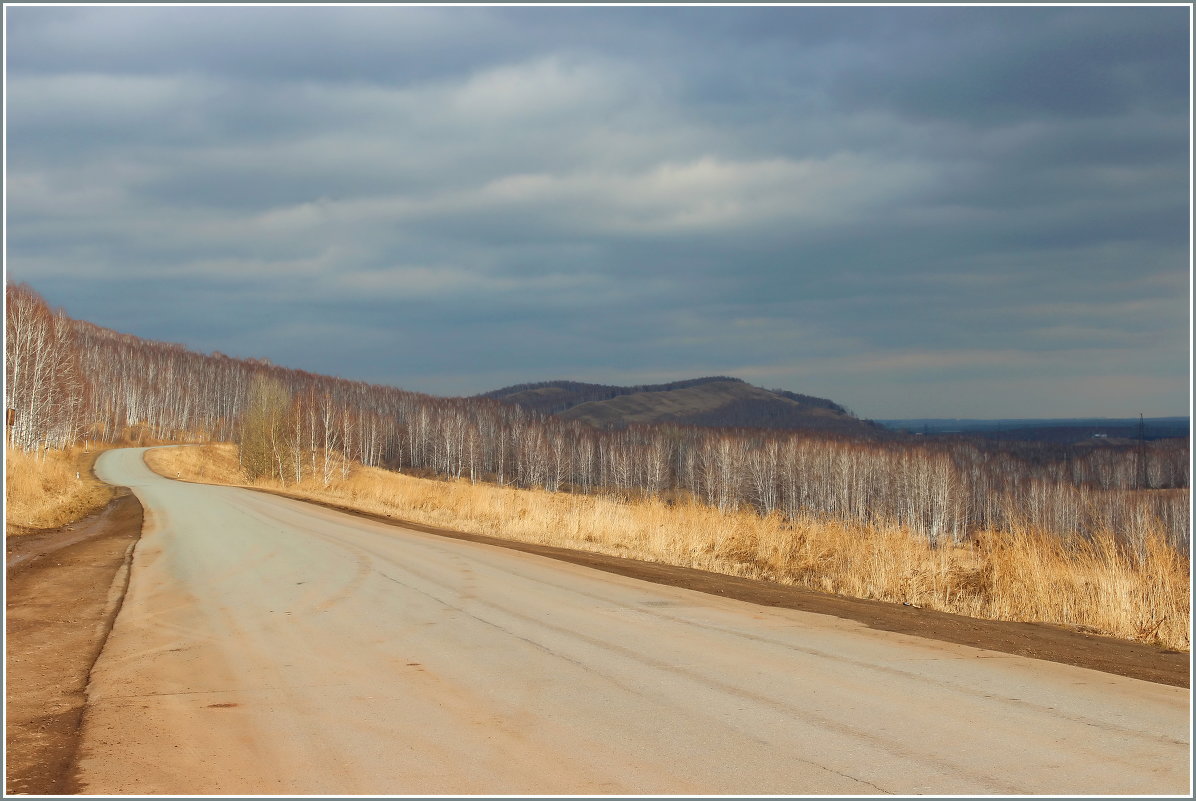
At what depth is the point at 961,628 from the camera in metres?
9.73

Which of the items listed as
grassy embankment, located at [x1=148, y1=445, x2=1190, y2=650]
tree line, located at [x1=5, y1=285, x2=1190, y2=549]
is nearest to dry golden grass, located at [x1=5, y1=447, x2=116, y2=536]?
grassy embankment, located at [x1=148, y1=445, x2=1190, y2=650]

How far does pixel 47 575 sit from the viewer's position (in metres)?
13.7

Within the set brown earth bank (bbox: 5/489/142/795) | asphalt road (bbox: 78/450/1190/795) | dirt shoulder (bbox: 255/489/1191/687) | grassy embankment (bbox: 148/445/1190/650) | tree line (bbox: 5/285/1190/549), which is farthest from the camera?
tree line (bbox: 5/285/1190/549)

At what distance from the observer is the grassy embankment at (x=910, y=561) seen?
1030 centimetres

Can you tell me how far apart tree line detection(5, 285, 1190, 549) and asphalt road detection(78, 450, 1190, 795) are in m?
62.8

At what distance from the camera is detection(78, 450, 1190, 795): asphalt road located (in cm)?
488

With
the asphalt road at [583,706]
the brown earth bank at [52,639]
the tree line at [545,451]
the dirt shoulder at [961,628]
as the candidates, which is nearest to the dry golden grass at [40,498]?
the brown earth bank at [52,639]

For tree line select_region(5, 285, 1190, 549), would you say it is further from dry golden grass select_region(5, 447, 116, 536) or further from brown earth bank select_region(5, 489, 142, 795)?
brown earth bank select_region(5, 489, 142, 795)

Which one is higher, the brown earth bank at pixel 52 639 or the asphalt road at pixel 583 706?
the asphalt road at pixel 583 706

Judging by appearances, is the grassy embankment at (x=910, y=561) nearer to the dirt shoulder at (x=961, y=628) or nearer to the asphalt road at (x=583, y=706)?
the dirt shoulder at (x=961, y=628)

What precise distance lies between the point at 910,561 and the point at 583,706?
8755mm

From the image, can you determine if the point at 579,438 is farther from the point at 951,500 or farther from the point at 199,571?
the point at 199,571

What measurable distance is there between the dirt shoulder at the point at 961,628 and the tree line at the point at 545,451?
6172 cm

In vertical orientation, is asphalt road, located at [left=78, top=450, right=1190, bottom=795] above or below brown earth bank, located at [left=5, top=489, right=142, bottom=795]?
above
